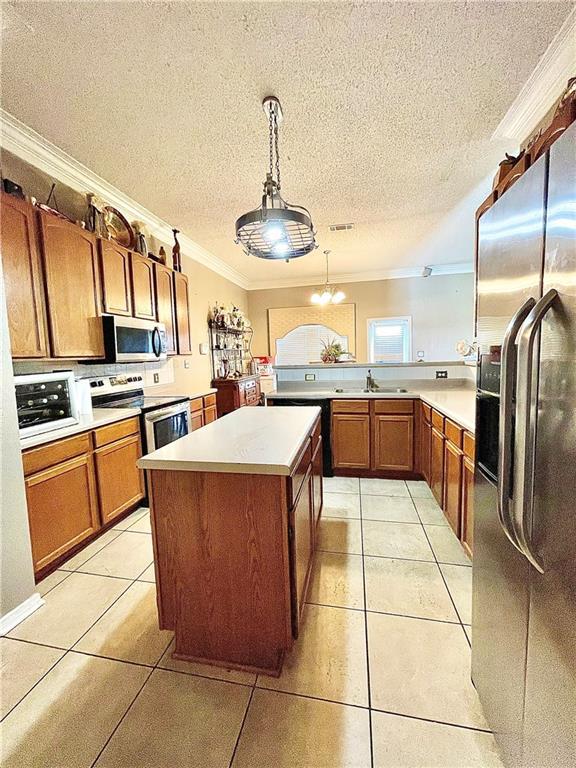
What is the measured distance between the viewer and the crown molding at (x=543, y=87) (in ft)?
5.00

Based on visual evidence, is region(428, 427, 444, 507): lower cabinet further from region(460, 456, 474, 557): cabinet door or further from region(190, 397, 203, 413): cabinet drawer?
region(190, 397, 203, 413): cabinet drawer

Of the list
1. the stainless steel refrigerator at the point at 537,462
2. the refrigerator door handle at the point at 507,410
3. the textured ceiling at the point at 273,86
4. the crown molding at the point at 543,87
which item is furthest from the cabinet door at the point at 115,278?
the crown molding at the point at 543,87

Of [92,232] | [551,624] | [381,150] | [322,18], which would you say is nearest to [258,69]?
[322,18]

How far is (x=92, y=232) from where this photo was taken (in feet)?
8.68

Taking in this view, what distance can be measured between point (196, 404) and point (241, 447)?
9.23ft

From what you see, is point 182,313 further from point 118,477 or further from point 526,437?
point 526,437

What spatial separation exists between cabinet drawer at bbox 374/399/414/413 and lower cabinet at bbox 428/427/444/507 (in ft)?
1.31

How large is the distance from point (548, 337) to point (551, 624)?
666 mm

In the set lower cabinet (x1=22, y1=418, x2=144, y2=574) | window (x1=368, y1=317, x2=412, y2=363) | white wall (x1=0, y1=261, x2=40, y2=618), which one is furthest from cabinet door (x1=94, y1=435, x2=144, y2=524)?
window (x1=368, y1=317, x2=412, y2=363)

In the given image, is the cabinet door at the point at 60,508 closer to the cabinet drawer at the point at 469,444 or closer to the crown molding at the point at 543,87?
the cabinet drawer at the point at 469,444

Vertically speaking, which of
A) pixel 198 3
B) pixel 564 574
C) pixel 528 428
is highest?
pixel 198 3

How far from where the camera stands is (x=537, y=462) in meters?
0.79

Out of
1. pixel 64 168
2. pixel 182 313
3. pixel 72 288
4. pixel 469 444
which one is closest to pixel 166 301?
pixel 182 313

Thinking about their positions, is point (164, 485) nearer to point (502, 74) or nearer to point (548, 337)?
point (548, 337)
